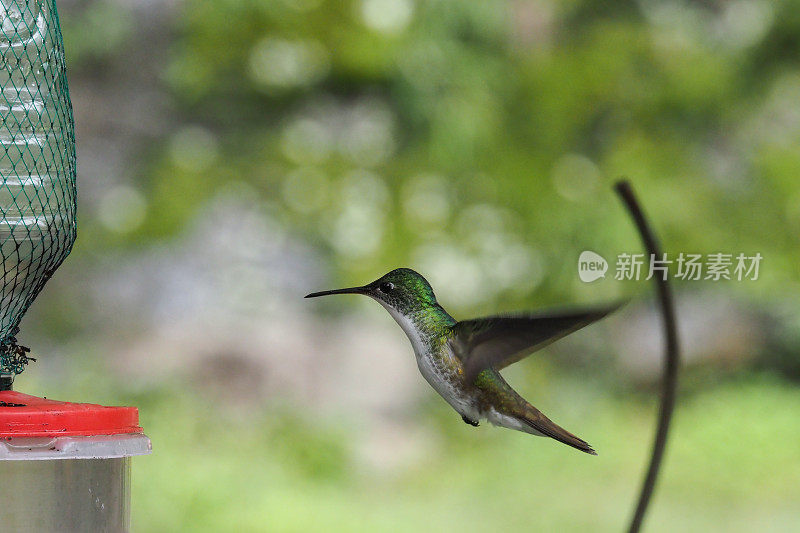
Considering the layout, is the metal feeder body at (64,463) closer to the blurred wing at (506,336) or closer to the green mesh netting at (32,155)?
the green mesh netting at (32,155)

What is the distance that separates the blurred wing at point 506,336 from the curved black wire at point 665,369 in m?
0.09

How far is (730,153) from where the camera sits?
249 inches

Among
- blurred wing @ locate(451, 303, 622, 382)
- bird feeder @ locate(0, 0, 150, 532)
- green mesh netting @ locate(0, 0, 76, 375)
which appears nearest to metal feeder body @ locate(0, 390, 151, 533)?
bird feeder @ locate(0, 0, 150, 532)

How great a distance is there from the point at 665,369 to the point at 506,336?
28cm

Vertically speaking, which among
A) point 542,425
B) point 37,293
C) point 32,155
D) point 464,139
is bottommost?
point 542,425

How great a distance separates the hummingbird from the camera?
1.23 meters

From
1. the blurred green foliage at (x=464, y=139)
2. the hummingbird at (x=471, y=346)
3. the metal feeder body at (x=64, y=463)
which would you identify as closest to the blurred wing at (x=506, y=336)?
the hummingbird at (x=471, y=346)

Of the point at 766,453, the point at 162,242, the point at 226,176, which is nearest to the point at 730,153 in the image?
the point at 766,453

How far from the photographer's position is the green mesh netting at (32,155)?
1708mm

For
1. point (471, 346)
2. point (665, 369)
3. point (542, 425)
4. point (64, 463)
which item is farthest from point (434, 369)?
point (64, 463)

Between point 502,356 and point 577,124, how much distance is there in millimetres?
4762

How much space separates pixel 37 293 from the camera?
172 cm

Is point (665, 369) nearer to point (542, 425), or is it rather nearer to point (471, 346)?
point (471, 346)

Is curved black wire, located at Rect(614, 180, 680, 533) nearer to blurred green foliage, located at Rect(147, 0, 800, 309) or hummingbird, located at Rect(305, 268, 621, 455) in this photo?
hummingbird, located at Rect(305, 268, 621, 455)
